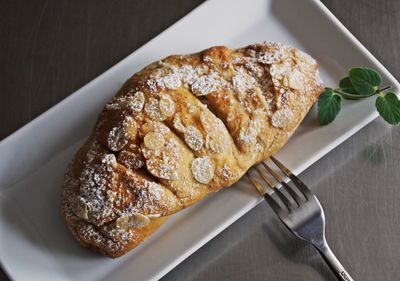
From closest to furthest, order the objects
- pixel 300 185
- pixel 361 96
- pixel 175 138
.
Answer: pixel 175 138
pixel 300 185
pixel 361 96

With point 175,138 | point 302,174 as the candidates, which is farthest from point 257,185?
point 175,138

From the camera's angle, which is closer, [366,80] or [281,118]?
[281,118]

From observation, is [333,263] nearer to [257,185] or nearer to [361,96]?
[257,185]

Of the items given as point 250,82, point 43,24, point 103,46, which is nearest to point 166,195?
point 250,82

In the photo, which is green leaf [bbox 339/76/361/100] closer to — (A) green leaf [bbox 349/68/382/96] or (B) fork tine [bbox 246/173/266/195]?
(A) green leaf [bbox 349/68/382/96]

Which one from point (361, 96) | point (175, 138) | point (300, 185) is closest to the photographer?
point (175, 138)

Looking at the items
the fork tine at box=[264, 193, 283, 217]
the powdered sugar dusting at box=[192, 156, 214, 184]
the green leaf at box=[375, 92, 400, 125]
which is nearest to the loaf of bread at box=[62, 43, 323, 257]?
the powdered sugar dusting at box=[192, 156, 214, 184]
